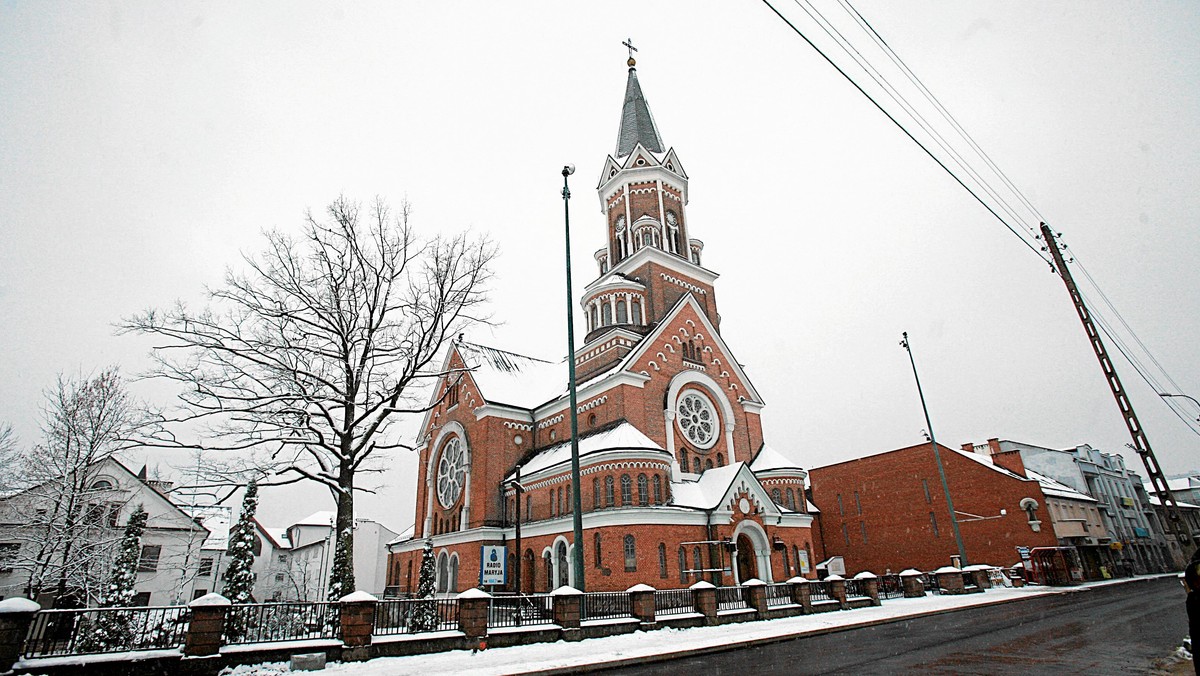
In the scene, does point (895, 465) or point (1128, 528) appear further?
point (1128, 528)

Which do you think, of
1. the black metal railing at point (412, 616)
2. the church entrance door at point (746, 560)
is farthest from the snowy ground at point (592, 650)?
the church entrance door at point (746, 560)

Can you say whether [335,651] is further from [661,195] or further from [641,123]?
[641,123]

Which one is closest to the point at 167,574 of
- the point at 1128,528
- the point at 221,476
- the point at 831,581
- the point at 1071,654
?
the point at 221,476

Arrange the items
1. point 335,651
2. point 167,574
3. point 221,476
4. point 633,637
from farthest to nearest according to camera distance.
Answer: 1. point 167,574
2. point 221,476
3. point 633,637
4. point 335,651

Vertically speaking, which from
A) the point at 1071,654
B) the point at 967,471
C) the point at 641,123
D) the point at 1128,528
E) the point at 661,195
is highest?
the point at 641,123

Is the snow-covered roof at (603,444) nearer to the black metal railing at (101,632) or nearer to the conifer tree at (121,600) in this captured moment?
the black metal railing at (101,632)

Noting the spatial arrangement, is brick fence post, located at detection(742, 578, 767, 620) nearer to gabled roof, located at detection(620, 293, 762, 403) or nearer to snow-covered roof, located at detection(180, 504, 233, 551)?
gabled roof, located at detection(620, 293, 762, 403)

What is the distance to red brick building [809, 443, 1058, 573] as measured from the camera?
35.6 m

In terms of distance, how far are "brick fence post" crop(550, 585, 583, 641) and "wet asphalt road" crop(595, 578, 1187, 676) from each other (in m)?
3.36

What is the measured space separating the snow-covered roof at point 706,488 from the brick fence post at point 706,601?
289 inches

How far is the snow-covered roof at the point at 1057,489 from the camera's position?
37.5m

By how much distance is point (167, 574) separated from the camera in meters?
33.7

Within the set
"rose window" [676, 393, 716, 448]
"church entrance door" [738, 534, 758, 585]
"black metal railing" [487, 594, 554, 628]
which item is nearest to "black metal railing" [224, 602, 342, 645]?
"black metal railing" [487, 594, 554, 628]

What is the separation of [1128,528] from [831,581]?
4362 centimetres
